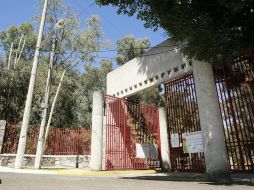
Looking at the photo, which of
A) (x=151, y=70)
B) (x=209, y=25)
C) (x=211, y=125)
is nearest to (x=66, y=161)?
(x=151, y=70)

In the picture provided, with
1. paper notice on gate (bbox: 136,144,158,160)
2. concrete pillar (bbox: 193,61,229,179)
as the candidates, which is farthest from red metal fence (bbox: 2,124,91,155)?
concrete pillar (bbox: 193,61,229,179)

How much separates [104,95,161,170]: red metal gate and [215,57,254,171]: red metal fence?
418 cm

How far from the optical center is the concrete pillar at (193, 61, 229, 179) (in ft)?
30.3

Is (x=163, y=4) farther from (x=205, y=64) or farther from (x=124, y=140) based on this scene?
(x=124, y=140)

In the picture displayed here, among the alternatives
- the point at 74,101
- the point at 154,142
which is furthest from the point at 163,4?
the point at 74,101

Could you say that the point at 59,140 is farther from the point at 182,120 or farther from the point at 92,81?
the point at 92,81

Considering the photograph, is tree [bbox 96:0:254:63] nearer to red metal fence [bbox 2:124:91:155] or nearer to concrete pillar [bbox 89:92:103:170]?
concrete pillar [bbox 89:92:103:170]

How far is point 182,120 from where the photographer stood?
12.3 metres

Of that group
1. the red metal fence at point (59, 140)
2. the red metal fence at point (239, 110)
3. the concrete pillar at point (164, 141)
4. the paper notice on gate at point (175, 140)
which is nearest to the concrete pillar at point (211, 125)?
the red metal fence at point (239, 110)

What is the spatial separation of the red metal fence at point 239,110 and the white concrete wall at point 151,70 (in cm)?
153

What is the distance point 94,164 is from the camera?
1259 centimetres

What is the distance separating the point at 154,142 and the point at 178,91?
3239mm

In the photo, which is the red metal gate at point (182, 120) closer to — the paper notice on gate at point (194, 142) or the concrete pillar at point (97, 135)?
the paper notice on gate at point (194, 142)

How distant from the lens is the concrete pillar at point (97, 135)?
1262cm
